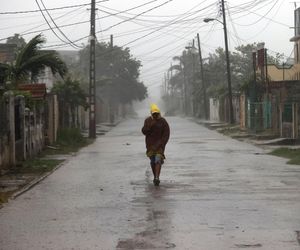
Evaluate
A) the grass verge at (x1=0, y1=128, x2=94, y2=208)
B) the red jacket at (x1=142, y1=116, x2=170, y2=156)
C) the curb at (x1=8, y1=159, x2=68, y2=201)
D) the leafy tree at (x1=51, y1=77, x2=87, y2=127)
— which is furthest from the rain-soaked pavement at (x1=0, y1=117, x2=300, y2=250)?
the leafy tree at (x1=51, y1=77, x2=87, y2=127)

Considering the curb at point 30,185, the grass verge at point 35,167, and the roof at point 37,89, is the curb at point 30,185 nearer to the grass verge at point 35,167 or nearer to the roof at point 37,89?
the grass verge at point 35,167

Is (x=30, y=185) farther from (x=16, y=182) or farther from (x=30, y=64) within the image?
(x=30, y=64)

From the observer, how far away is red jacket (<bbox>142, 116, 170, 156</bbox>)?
1323 cm

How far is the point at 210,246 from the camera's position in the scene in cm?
735

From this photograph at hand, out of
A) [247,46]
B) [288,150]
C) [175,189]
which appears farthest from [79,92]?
[247,46]

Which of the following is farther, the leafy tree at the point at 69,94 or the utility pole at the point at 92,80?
the utility pole at the point at 92,80

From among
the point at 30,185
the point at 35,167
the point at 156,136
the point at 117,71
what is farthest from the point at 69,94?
the point at 117,71

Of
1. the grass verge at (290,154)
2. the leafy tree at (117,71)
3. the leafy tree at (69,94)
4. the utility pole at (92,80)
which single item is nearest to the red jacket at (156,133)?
the grass verge at (290,154)

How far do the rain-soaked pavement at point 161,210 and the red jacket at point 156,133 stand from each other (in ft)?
2.62

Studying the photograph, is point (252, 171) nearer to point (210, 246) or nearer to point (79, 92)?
point (210, 246)

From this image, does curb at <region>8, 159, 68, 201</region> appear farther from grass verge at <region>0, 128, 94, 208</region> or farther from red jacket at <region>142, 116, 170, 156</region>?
red jacket at <region>142, 116, 170, 156</region>

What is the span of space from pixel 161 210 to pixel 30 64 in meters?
13.6

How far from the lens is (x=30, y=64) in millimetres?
22344

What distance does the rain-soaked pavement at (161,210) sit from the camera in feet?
25.2
